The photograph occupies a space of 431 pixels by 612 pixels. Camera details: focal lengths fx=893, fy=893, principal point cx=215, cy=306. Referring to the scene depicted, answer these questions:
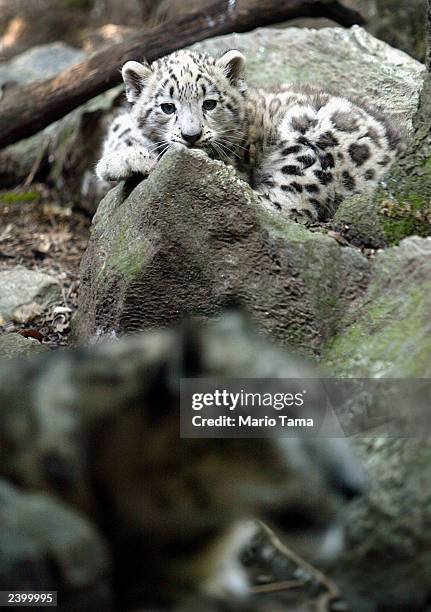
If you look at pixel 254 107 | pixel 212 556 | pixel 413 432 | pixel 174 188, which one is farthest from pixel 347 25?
pixel 212 556

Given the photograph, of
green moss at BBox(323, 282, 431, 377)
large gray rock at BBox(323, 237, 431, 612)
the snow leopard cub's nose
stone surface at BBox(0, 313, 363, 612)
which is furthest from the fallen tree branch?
stone surface at BBox(0, 313, 363, 612)

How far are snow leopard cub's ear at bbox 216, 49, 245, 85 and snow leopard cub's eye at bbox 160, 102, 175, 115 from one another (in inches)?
22.9

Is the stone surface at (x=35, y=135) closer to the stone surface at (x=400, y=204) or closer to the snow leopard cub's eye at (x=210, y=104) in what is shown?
the snow leopard cub's eye at (x=210, y=104)

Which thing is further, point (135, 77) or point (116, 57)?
point (116, 57)

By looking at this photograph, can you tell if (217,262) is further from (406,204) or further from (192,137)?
(192,137)

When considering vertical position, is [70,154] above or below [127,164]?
below

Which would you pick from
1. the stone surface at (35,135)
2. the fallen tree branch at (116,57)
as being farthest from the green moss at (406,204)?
the stone surface at (35,135)

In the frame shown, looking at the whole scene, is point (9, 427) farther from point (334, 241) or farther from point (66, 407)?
point (334, 241)

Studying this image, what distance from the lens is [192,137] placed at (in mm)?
5957

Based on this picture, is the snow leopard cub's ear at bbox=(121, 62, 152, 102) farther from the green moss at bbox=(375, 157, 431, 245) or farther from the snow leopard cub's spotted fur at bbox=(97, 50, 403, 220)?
the green moss at bbox=(375, 157, 431, 245)

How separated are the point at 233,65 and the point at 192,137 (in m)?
0.97

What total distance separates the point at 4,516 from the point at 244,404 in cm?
99

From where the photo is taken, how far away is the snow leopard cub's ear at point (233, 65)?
6.57m

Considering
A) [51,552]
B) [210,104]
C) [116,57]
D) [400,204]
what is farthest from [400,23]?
[51,552]
